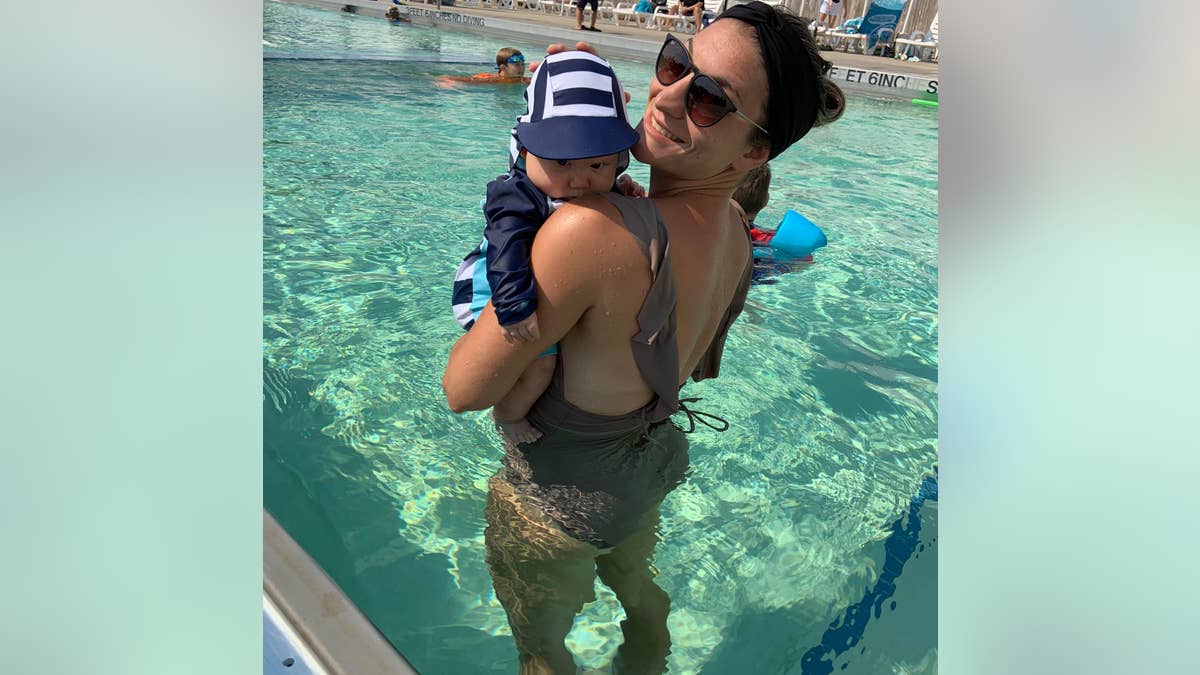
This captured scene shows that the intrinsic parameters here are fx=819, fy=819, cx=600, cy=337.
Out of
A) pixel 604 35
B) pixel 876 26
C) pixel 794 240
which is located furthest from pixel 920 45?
pixel 794 240

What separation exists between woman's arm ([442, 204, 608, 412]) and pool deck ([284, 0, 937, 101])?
1347cm

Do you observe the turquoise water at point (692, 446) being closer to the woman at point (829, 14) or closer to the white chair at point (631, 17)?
the woman at point (829, 14)

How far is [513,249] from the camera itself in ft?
4.83

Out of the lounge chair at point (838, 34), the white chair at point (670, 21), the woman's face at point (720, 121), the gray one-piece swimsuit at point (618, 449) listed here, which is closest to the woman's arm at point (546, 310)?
the gray one-piece swimsuit at point (618, 449)

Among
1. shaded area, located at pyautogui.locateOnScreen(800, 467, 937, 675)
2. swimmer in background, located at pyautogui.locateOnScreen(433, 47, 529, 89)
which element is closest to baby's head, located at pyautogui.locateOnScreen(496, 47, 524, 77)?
swimmer in background, located at pyautogui.locateOnScreen(433, 47, 529, 89)

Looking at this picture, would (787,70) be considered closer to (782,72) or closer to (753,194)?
(782,72)

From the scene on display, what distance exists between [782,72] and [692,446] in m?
2.51

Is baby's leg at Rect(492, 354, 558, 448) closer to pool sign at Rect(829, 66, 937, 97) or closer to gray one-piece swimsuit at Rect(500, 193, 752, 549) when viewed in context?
gray one-piece swimsuit at Rect(500, 193, 752, 549)

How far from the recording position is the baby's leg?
1.69 metres

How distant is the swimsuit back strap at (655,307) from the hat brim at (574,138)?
97 millimetres

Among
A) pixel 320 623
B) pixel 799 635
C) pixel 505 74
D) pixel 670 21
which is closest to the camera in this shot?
pixel 320 623
